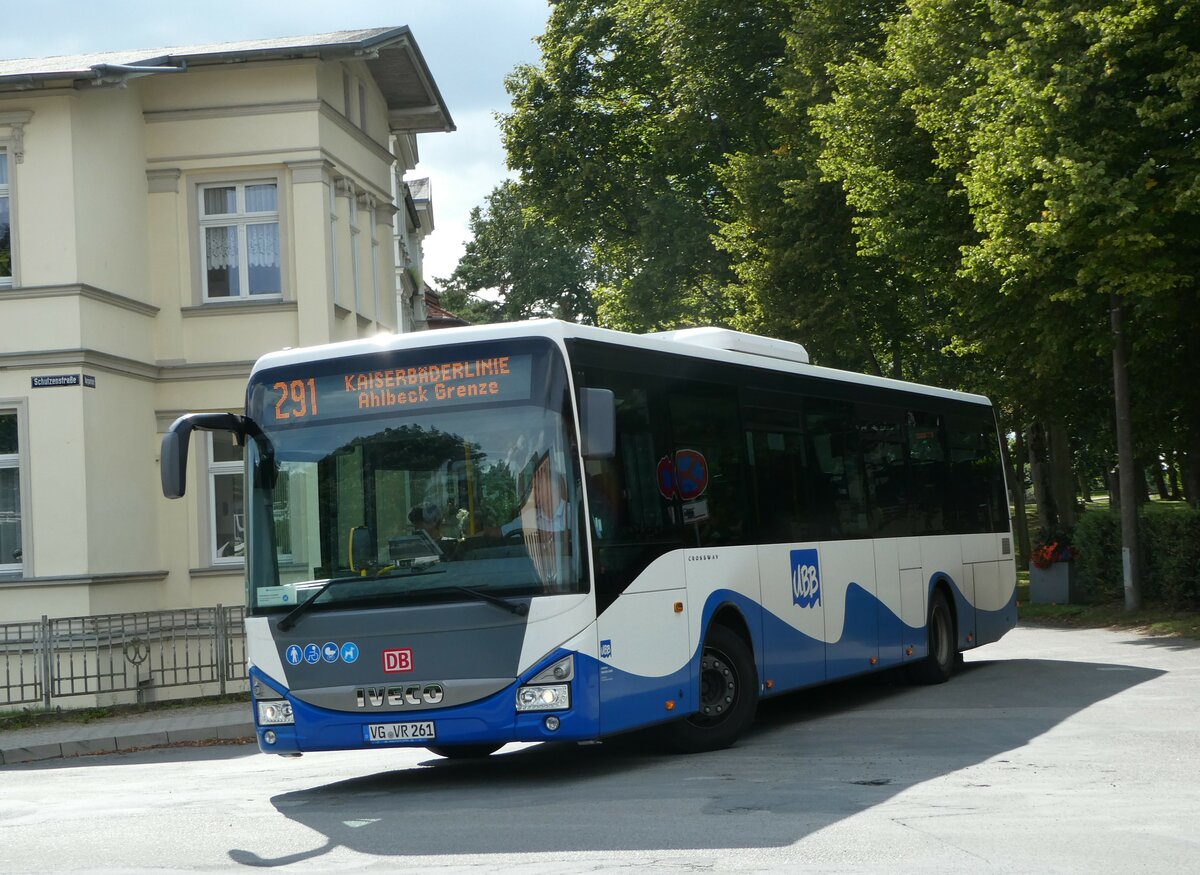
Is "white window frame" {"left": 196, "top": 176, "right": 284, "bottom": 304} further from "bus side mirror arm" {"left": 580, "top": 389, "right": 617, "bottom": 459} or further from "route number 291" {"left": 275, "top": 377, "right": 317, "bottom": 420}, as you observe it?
"bus side mirror arm" {"left": 580, "top": 389, "right": 617, "bottom": 459}

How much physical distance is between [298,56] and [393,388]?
14035mm

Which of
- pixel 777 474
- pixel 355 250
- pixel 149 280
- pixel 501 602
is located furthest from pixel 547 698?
pixel 355 250

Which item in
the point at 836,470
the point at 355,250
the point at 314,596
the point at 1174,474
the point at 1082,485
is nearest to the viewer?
the point at 314,596

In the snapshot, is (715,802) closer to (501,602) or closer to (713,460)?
(501,602)

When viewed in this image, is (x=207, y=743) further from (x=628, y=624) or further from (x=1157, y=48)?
(x=1157, y=48)

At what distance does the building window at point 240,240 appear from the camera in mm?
23656

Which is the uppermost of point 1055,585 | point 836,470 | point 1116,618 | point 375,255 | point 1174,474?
point 375,255

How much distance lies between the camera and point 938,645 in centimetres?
Result: 1694

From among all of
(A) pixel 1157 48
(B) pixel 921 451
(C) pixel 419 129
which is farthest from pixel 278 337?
(A) pixel 1157 48

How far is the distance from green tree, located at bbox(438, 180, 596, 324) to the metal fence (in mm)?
56982

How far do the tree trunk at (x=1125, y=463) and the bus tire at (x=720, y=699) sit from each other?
14.3 meters

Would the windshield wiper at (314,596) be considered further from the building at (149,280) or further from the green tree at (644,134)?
the green tree at (644,134)

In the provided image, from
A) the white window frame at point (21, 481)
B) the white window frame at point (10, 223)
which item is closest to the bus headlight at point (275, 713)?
the white window frame at point (21, 481)

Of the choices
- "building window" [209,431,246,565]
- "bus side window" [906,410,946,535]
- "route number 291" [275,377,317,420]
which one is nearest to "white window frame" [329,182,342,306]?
"building window" [209,431,246,565]
